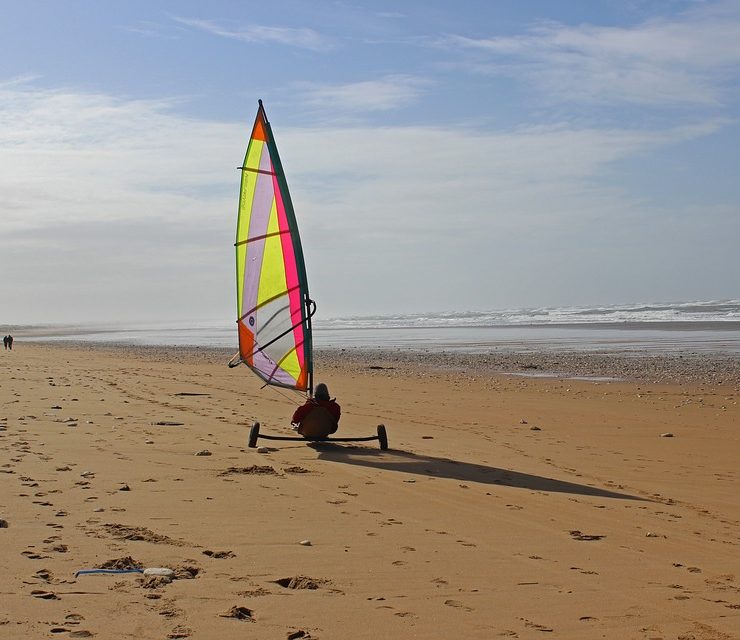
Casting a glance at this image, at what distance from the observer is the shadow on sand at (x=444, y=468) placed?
758 cm

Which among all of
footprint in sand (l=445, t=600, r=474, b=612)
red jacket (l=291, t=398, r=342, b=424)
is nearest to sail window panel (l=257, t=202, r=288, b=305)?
red jacket (l=291, t=398, r=342, b=424)

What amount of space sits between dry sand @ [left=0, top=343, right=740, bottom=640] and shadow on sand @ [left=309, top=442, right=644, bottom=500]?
35 millimetres

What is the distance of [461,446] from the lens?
10.2 metres

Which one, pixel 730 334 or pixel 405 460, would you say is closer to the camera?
pixel 405 460

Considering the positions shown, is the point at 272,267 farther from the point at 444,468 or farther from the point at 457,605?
the point at 457,605

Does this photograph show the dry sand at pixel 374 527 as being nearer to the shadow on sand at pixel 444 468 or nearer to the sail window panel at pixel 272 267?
the shadow on sand at pixel 444 468

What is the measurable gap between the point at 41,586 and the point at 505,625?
7.58ft

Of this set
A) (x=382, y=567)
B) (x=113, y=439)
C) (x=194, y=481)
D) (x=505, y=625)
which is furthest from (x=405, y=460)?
(x=505, y=625)

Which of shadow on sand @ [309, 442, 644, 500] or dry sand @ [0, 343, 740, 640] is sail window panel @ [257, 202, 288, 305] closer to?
dry sand @ [0, 343, 740, 640]

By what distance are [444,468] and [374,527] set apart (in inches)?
107

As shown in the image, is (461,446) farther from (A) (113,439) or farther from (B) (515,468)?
(A) (113,439)

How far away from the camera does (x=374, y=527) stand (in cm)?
591

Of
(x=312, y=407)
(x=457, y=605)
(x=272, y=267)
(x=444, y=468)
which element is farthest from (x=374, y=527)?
(x=272, y=267)

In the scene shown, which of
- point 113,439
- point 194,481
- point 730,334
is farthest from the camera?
point 730,334
